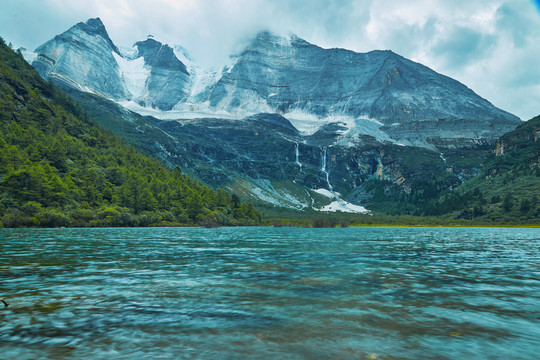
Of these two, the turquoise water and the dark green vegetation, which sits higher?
the dark green vegetation

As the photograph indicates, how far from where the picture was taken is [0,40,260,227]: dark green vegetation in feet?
323

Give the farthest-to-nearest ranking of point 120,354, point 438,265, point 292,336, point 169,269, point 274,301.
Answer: point 438,265
point 169,269
point 274,301
point 292,336
point 120,354

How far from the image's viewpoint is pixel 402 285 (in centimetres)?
1888

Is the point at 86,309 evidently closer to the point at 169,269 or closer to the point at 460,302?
the point at 169,269

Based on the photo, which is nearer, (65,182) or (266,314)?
(266,314)

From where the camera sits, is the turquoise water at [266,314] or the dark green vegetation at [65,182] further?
the dark green vegetation at [65,182]

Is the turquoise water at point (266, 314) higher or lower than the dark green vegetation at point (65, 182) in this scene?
lower

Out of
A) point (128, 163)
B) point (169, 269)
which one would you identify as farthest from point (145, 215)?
point (169, 269)

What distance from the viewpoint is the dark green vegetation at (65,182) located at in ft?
323

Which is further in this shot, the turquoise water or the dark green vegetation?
the dark green vegetation

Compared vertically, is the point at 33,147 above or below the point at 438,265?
above

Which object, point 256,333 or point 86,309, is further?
point 86,309

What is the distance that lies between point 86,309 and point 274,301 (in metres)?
7.32

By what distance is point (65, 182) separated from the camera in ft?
394
